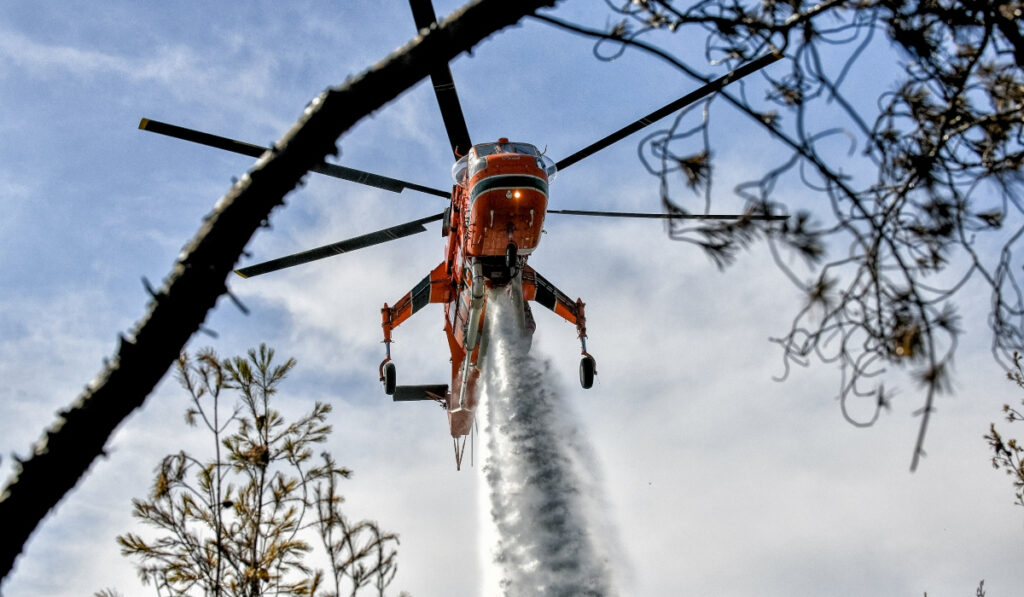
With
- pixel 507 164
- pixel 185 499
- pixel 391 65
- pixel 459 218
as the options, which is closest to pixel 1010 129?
pixel 391 65

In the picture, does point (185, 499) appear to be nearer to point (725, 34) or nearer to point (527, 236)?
point (725, 34)

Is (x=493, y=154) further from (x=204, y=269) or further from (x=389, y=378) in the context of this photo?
(x=204, y=269)

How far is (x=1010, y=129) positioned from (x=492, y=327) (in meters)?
11.4

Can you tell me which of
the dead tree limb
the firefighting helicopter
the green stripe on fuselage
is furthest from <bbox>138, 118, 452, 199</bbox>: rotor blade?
the dead tree limb

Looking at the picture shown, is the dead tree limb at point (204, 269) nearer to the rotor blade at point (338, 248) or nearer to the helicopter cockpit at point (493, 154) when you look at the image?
the helicopter cockpit at point (493, 154)

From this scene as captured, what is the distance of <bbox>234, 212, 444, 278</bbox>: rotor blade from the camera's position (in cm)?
1376

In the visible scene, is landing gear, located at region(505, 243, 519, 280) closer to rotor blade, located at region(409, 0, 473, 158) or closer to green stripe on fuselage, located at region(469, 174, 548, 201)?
green stripe on fuselage, located at region(469, 174, 548, 201)

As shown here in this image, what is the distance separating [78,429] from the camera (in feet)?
6.32

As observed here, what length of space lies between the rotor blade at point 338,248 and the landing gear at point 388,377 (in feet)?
7.53

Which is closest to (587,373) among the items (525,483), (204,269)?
(525,483)

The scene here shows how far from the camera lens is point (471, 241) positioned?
41.9ft

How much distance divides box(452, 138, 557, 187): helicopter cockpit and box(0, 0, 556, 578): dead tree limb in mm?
10374

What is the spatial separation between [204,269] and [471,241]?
10.7m

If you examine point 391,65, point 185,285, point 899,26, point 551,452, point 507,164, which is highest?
point 507,164
